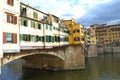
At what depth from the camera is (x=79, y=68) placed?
190 ft

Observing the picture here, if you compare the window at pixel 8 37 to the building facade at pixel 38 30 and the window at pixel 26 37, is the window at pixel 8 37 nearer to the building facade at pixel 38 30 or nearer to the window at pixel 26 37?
the building facade at pixel 38 30

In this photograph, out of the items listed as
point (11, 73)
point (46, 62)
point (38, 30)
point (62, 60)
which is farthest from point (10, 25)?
point (46, 62)

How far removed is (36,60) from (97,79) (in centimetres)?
1954

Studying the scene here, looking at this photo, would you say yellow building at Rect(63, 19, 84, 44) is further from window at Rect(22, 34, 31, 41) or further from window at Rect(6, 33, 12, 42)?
window at Rect(6, 33, 12, 42)

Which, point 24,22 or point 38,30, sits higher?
point 24,22

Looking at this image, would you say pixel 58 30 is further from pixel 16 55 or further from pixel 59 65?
pixel 16 55

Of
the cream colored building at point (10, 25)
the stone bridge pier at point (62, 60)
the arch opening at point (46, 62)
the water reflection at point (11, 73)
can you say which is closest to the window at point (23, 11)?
the cream colored building at point (10, 25)

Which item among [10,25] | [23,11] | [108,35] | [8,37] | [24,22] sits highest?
[108,35]

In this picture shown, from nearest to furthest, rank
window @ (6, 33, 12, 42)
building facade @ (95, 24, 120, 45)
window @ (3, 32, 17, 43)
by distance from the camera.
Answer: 1. window @ (3, 32, 17, 43)
2. window @ (6, 33, 12, 42)
3. building facade @ (95, 24, 120, 45)

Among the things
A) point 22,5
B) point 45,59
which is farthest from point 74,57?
point 22,5

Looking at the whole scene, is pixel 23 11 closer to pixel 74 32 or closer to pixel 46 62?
pixel 46 62

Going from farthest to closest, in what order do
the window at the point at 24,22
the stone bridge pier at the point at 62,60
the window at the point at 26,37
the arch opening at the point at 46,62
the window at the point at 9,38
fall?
the arch opening at the point at 46,62 < the stone bridge pier at the point at 62,60 < the window at the point at 26,37 < the window at the point at 24,22 < the window at the point at 9,38

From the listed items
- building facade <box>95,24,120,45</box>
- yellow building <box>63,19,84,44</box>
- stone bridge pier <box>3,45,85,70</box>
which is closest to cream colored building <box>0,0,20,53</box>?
stone bridge pier <box>3,45,85,70</box>

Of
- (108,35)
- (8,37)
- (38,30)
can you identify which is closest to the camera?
(8,37)
